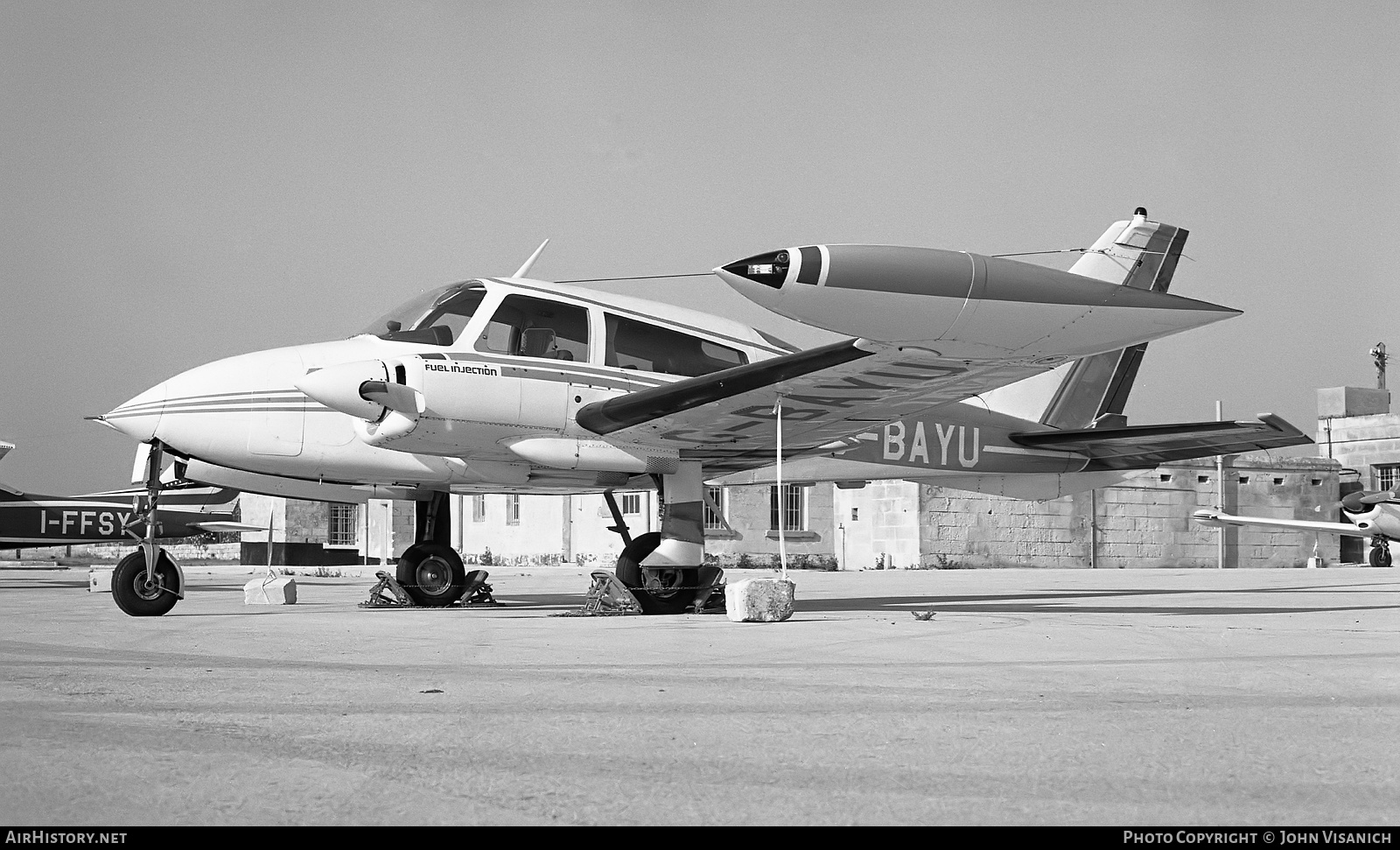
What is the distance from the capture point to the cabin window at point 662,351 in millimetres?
11008

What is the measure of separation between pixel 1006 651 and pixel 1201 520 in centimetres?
3367

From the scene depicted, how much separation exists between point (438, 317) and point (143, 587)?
336cm

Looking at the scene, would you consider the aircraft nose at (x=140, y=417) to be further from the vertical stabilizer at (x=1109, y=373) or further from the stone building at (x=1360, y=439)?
the stone building at (x=1360, y=439)

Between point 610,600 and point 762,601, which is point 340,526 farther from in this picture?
point 762,601

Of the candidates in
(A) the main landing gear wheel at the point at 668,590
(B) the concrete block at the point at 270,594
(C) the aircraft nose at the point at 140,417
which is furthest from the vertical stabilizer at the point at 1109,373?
(C) the aircraft nose at the point at 140,417

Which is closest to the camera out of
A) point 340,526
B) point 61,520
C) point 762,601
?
point 762,601

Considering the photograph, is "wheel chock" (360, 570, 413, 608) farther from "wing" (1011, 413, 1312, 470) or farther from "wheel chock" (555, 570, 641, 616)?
"wing" (1011, 413, 1312, 470)

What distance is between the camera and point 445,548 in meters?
12.6

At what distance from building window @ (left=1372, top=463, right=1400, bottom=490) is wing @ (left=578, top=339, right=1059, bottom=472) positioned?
2030 inches

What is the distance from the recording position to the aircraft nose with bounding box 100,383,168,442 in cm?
1044

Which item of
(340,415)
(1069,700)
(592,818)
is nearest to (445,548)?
(340,415)

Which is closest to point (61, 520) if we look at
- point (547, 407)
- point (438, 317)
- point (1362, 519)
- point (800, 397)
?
point (438, 317)

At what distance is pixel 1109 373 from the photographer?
15.2 m

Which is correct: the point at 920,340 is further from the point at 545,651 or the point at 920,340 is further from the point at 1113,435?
the point at 1113,435
